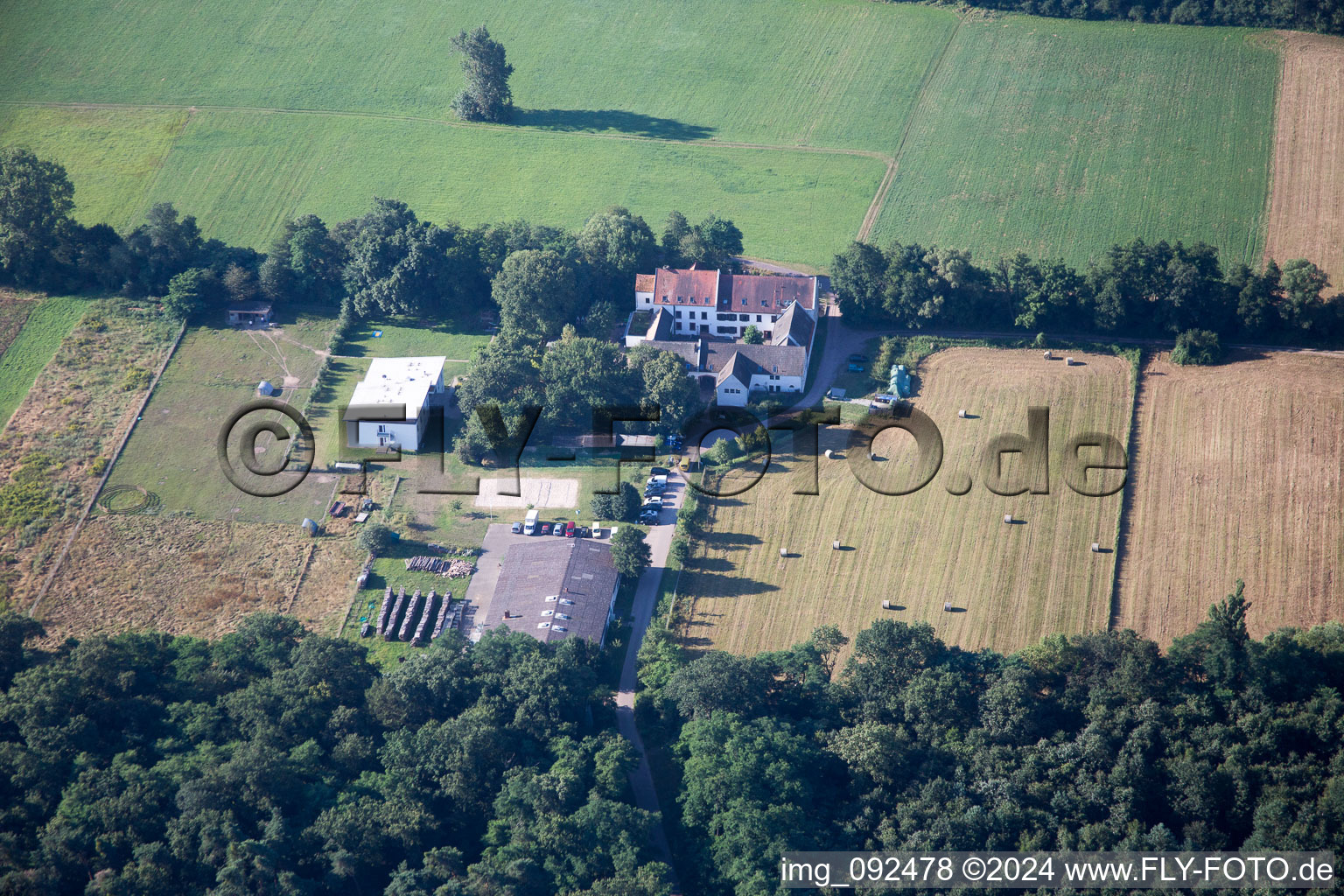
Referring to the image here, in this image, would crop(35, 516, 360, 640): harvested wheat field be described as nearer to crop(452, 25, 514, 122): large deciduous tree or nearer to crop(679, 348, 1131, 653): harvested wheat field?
crop(679, 348, 1131, 653): harvested wheat field

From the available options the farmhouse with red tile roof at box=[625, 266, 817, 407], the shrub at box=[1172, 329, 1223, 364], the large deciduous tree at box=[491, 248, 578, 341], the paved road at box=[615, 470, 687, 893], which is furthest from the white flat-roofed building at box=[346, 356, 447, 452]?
the shrub at box=[1172, 329, 1223, 364]

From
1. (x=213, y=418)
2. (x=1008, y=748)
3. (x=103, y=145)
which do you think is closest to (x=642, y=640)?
(x=1008, y=748)

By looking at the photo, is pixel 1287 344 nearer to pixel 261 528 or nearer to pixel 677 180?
pixel 677 180

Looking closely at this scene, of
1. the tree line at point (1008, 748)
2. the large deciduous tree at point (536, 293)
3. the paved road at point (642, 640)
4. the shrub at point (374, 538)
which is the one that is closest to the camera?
the tree line at point (1008, 748)

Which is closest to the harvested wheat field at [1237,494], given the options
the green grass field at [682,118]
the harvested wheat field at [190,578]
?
the green grass field at [682,118]

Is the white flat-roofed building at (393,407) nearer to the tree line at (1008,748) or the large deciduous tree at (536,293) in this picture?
the large deciduous tree at (536,293)
